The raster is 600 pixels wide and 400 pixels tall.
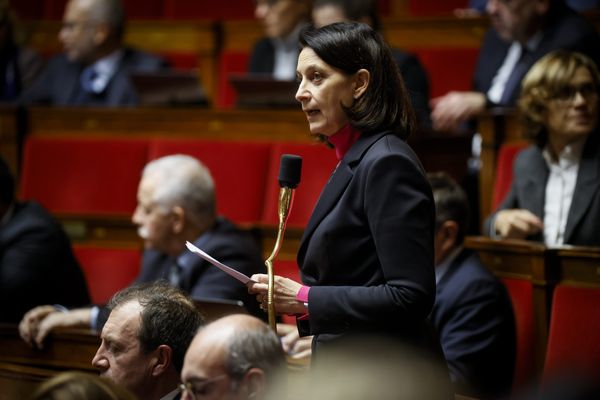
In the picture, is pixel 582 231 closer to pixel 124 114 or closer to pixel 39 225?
pixel 39 225

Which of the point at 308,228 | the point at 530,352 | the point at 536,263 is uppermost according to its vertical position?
the point at 308,228

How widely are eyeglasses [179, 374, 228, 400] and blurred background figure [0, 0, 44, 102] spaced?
1699 mm

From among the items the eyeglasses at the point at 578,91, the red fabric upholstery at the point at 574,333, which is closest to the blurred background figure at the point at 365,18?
the eyeglasses at the point at 578,91

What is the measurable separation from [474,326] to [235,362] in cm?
61

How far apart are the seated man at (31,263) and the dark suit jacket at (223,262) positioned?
164 millimetres

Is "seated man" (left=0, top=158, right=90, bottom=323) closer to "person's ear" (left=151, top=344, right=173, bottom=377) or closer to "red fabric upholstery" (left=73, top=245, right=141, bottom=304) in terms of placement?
"red fabric upholstery" (left=73, top=245, right=141, bottom=304)

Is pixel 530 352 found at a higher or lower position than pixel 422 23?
lower

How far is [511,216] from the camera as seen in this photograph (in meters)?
1.45

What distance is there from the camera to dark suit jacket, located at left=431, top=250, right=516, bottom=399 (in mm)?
1253

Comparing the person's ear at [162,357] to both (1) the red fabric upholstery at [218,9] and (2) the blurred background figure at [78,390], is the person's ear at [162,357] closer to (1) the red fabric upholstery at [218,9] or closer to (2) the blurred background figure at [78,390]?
(2) the blurred background figure at [78,390]

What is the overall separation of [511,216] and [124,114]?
0.85 metres

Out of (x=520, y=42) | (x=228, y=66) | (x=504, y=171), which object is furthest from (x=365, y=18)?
(x=228, y=66)

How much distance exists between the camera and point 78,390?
67 cm

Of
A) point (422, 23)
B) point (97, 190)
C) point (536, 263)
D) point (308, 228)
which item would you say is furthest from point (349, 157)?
point (422, 23)
